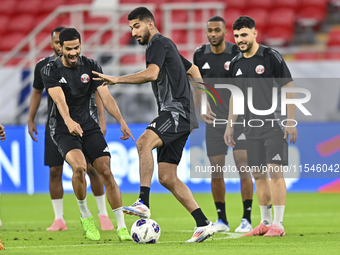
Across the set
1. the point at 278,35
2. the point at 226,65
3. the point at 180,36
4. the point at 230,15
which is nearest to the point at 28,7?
the point at 180,36

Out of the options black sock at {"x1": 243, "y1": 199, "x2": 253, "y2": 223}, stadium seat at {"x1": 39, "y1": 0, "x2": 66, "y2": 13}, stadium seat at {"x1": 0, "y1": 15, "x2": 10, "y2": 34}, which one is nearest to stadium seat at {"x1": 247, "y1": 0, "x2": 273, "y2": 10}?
stadium seat at {"x1": 39, "y1": 0, "x2": 66, "y2": 13}

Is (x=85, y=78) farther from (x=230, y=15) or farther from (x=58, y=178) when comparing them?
(x=230, y=15)

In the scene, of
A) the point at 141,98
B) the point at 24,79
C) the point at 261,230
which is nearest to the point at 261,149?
the point at 261,230

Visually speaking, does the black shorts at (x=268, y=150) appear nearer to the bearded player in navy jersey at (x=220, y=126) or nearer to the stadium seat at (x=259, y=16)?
the bearded player in navy jersey at (x=220, y=126)

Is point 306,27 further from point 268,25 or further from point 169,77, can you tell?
point 169,77

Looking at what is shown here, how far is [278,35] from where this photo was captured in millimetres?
16984

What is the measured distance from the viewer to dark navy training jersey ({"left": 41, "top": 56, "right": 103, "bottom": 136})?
21.0 ft

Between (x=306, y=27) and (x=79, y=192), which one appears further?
(x=306, y=27)

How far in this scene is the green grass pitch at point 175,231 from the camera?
207 inches

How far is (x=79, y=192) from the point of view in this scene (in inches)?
244

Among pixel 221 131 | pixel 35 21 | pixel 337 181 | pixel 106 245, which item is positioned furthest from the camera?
pixel 35 21

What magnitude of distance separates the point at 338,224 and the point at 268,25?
10692 millimetres

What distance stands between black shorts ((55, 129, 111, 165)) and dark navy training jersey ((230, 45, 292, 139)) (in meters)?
1.61

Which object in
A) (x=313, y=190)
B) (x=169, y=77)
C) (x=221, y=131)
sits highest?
(x=169, y=77)
